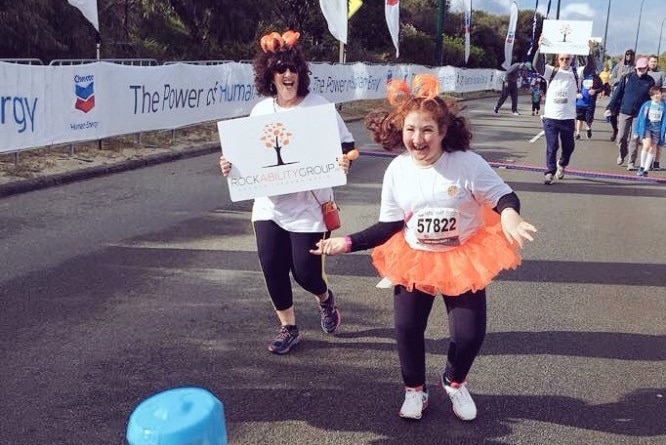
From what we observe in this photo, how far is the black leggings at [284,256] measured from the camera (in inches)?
156

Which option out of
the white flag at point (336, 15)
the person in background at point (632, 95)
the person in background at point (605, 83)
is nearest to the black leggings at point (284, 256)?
the person in background at point (632, 95)

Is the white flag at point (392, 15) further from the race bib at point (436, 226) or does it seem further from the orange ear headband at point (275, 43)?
the race bib at point (436, 226)

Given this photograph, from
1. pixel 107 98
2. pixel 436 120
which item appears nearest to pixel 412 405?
pixel 436 120

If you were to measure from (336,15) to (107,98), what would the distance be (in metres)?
11.3

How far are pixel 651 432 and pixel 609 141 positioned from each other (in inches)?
638

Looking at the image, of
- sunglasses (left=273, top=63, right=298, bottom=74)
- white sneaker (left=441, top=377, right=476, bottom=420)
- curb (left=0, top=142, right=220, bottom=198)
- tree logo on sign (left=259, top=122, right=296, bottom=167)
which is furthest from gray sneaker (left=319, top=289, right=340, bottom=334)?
curb (left=0, top=142, right=220, bottom=198)

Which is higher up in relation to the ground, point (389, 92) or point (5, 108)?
point (389, 92)

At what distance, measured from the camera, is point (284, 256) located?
403cm

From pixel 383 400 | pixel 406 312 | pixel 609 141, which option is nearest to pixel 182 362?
pixel 383 400

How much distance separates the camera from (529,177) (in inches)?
453

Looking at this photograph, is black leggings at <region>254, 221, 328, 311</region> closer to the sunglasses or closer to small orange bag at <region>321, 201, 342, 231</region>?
small orange bag at <region>321, 201, 342, 231</region>

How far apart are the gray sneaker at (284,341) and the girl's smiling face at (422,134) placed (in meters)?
1.63

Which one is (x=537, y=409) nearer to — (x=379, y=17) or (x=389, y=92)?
(x=389, y=92)

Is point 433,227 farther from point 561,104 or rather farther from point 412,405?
point 561,104
